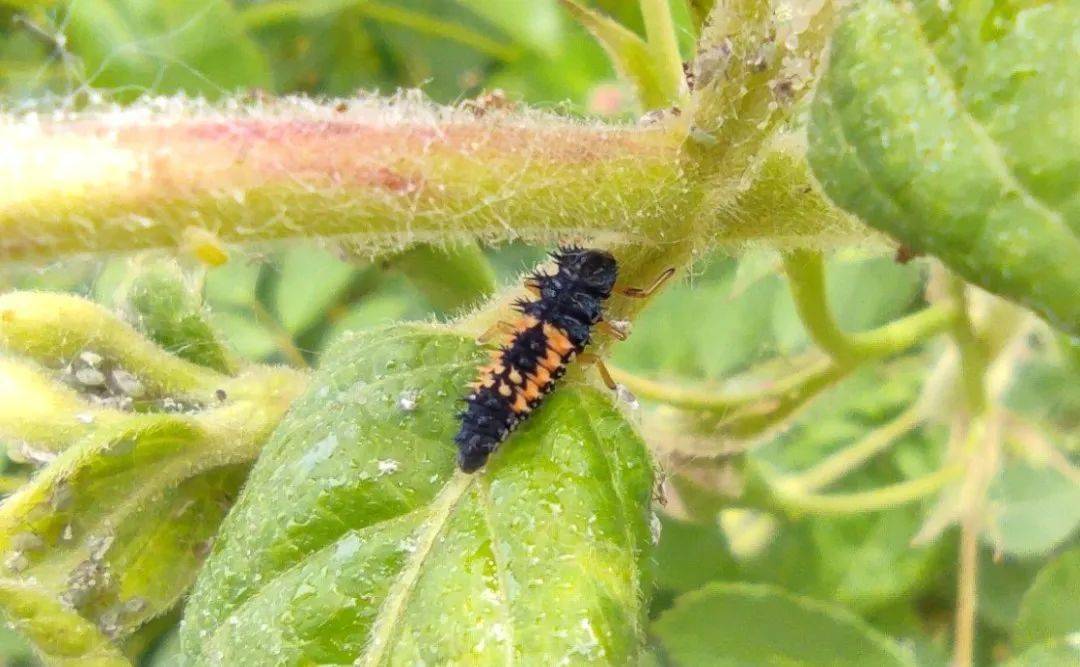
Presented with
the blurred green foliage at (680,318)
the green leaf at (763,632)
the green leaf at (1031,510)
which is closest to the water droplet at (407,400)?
the green leaf at (763,632)

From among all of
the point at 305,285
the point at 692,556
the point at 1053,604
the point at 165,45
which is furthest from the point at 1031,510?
the point at 165,45

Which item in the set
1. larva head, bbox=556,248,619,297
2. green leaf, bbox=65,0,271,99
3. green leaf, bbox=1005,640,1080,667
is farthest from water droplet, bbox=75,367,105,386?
green leaf, bbox=1005,640,1080,667

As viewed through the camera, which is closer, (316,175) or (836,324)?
(316,175)

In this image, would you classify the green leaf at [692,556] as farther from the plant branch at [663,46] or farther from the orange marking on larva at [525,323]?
the plant branch at [663,46]

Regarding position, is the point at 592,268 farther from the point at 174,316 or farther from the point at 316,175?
the point at 174,316

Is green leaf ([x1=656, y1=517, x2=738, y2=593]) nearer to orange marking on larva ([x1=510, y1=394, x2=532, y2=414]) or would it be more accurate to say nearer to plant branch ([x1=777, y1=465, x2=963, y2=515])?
plant branch ([x1=777, y1=465, x2=963, y2=515])

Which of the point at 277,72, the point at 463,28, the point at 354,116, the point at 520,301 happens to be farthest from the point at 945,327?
the point at 277,72
